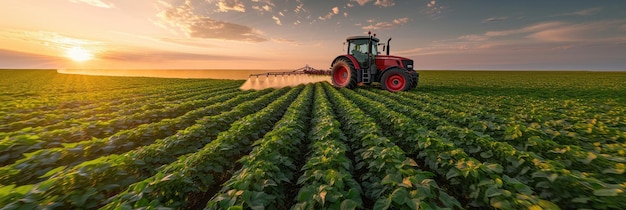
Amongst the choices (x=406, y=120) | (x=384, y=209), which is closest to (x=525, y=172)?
(x=384, y=209)

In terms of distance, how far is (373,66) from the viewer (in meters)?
18.3

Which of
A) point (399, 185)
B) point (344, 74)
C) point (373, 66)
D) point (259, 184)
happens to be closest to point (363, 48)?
point (373, 66)

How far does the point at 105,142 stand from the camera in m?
5.45

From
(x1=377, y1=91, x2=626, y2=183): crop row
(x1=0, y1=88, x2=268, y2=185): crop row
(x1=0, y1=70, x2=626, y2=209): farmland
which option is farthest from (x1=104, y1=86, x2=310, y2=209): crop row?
(x1=377, y1=91, x2=626, y2=183): crop row

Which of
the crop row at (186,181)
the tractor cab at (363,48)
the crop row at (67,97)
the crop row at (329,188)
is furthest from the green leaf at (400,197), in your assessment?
the tractor cab at (363,48)

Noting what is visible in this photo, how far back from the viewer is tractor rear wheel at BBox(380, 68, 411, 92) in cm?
1717

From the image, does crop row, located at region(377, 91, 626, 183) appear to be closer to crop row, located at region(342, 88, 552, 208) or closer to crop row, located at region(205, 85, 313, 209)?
crop row, located at region(342, 88, 552, 208)

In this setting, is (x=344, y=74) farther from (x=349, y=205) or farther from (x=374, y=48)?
(x=349, y=205)

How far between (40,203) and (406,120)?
6.75 m

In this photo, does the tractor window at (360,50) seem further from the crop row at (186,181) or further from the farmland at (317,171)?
the crop row at (186,181)

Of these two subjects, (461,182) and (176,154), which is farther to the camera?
(176,154)

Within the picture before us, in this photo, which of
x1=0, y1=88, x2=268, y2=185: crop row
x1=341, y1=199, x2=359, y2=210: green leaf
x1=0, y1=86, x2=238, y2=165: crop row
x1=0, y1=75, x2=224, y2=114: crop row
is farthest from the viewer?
x1=0, y1=75, x2=224, y2=114: crop row

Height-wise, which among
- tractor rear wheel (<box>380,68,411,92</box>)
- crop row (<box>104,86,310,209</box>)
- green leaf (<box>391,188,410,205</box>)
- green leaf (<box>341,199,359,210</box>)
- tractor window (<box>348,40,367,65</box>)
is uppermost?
tractor window (<box>348,40,367,65</box>)

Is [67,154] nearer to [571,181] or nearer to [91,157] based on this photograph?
[91,157]
